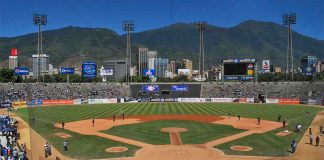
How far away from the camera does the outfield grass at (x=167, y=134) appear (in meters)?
40.3

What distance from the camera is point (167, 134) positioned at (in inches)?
1715

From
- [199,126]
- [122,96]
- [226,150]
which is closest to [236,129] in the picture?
[199,126]

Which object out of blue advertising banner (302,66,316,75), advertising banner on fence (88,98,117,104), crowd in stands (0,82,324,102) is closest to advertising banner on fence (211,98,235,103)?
crowd in stands (0,82,324,102)

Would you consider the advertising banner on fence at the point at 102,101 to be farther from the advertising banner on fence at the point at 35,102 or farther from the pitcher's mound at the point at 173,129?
the pitcher's mound at the point at 173,129

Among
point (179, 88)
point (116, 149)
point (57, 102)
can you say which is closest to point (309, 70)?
point (179, 88)

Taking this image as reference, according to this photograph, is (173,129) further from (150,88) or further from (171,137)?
(150,88)

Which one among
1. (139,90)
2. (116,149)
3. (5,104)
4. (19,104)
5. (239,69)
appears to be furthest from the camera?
(139,90)

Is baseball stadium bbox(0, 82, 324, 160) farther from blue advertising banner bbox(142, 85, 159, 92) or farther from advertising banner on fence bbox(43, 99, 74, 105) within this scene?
blue advertising banner bbox(142, 85, 159, 92)

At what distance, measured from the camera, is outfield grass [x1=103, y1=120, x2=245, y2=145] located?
4034cm

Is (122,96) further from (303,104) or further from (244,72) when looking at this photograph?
(303,104)

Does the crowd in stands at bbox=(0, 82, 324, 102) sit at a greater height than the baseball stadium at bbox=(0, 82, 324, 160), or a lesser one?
greater

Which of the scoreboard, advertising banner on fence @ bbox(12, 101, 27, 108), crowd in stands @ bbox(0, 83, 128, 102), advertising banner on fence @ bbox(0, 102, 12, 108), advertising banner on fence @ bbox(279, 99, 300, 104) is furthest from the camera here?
the scoreboard

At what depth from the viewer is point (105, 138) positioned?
137ft

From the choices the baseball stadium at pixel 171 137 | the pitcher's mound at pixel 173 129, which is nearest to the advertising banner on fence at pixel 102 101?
the baseball stadium at pixel 171 137
